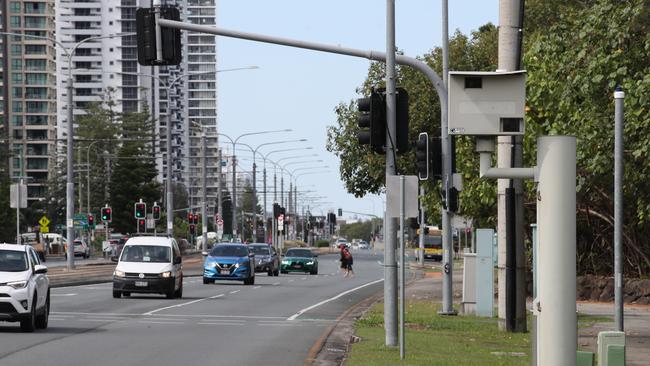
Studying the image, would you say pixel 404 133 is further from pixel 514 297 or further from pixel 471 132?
pixel 471 132

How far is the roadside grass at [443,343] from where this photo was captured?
19.6m

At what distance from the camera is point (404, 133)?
21.8 m

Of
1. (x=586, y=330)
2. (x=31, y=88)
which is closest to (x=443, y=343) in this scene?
(x=586, y=330)

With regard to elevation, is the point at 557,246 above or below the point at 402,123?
below

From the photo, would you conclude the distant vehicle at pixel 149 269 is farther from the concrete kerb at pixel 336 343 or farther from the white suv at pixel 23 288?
the white suv at pixel 23 288

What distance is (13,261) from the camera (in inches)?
1027

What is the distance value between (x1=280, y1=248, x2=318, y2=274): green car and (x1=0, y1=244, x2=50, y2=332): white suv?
47.7 metres

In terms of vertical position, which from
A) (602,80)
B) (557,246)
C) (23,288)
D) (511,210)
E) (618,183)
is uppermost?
(602,80)

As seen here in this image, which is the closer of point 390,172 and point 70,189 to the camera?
point 390,172

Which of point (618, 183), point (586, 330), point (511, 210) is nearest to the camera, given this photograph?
point (618, 183)

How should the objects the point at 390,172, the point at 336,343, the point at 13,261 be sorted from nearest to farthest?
the point at 390,172
the point at 336,343
the point at 13,261

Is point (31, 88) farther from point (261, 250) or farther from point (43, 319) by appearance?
point (43, 319)

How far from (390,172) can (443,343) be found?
308 centimetres

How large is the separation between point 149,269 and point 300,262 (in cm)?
3496
